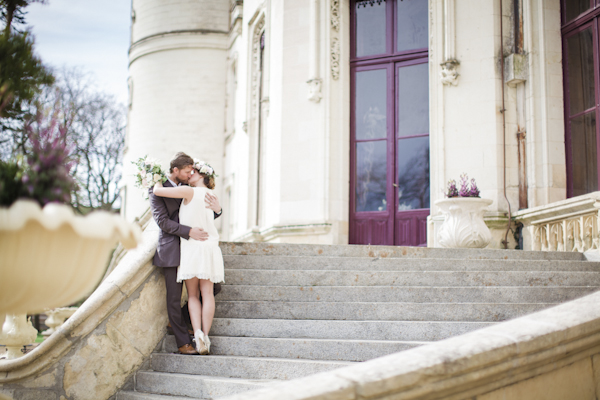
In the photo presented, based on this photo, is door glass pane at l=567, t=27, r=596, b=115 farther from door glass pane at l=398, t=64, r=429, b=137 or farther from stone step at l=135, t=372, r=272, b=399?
stone step at l=135, t=372, r=272, b=399

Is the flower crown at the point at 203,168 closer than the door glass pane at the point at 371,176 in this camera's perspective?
Yes

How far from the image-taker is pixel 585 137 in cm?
1036

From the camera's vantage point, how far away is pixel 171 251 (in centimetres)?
545

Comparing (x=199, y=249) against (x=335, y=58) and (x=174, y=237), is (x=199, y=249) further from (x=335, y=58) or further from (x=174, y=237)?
(x=335, y=58)

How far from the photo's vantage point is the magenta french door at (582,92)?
10.1m

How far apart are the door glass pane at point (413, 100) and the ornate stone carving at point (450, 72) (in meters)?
0.74

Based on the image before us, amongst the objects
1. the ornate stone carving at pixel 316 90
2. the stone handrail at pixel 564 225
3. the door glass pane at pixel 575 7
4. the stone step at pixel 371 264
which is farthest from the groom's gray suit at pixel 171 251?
the door glass pane at pixel 575 7

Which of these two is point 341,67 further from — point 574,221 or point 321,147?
point 574,221

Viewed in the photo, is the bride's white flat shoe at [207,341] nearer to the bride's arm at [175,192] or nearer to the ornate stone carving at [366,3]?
the bride's arm at [175,192]

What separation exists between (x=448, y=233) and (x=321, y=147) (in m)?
3.90

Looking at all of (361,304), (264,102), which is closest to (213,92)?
(264,102)

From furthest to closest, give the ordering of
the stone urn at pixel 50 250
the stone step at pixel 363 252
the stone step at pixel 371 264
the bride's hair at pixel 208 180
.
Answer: the stone step at pixel 363 252 → the stone step at pixel 371 264 → the bride's hair at pixel 208 180 → the stone urn at pixel 50 250

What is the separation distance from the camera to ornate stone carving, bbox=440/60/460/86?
1130cm

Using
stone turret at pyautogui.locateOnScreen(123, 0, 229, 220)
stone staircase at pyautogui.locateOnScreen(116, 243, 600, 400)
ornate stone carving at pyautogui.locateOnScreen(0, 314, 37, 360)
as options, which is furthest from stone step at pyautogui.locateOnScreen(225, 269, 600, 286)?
stone turret at pyautogui.locateOnScreen(123, 0, 229, 220)
